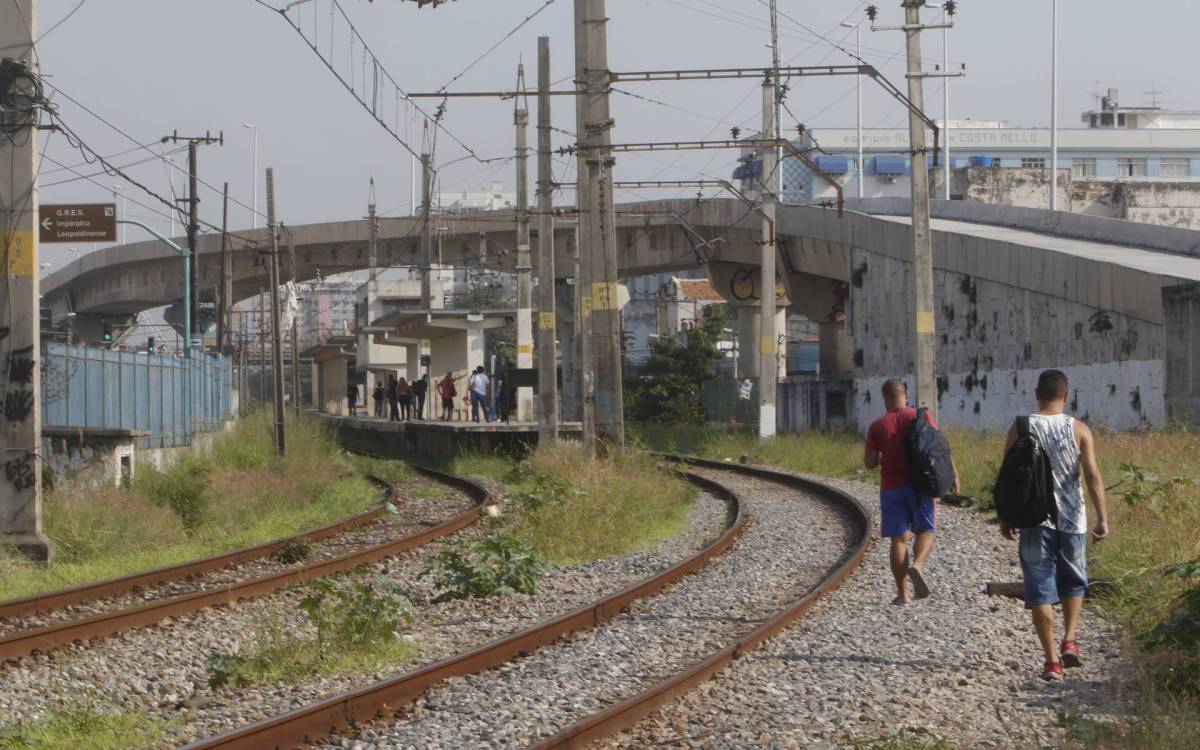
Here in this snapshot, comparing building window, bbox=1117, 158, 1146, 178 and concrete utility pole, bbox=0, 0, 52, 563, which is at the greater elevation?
building window, bbox=1117, 158, 1146, 178

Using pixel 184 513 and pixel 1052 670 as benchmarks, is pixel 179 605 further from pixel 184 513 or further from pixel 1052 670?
pixel 184 513

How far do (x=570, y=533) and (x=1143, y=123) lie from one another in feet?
374

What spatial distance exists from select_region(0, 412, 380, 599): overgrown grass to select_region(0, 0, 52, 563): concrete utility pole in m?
0.61

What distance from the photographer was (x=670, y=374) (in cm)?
7000

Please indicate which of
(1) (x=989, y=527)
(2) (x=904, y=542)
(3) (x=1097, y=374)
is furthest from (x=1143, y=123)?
(2) (x=904, y=542)

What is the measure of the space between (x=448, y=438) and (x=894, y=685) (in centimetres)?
3300

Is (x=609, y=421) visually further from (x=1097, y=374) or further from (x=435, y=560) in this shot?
(x=435, y=560)

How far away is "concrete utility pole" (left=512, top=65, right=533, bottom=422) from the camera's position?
40.9 meters

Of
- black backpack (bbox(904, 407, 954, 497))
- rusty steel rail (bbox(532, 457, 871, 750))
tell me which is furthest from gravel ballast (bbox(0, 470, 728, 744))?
black backpack (bbox(904, 407, 954, 497))

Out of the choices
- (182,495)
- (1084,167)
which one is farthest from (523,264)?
(1084,167)

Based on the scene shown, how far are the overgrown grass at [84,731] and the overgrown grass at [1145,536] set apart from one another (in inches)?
188

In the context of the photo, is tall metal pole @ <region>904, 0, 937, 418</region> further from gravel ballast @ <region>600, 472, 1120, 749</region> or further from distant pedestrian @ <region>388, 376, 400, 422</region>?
distant pedestrian @ <region>388, 376, 400, 422</region>

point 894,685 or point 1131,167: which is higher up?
point 1131,167

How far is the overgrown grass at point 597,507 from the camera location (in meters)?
17.5
